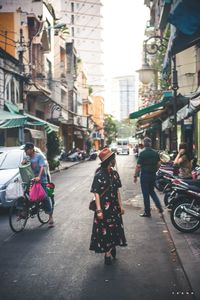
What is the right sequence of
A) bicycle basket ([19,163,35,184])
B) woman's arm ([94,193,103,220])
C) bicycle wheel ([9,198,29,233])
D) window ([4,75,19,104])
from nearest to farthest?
woman's arm ([94,193,103,220]) → bicycle wheel ([9,198,29,233]) → bicycle basket ([19,163,35,184]) → window ([4,75,19,104])

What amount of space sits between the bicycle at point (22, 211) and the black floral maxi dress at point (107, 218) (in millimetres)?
2860

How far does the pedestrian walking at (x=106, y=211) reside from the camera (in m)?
6.34

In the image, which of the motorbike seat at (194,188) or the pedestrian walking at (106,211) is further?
the motorbike seat at (194,188)

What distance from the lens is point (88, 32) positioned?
106 m

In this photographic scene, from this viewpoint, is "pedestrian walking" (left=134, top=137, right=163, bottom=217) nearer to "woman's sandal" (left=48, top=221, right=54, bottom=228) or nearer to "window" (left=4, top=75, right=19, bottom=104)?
"woman's sandal" (left=48, top=221, right=54, bottom=228)

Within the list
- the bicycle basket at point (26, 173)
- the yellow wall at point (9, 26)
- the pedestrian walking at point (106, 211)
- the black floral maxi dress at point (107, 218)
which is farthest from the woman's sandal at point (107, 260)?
the yellow wall at point (9, 26)

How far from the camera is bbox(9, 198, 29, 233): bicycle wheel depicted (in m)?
8.73

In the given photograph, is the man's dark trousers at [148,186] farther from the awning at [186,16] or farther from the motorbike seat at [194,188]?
the awning at [186,16]

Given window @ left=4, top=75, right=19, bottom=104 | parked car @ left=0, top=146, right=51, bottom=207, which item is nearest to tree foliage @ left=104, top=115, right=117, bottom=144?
window @ left=4, top=75, right=19, bottom=104

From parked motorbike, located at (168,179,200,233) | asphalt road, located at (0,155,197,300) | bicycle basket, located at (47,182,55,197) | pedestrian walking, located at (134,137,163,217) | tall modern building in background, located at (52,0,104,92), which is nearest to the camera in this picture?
asphalt road, located at (0,155,197,300)

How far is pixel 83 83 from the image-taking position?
68.9 m

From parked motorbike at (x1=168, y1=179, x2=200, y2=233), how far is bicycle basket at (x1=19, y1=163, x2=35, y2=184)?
3150mm

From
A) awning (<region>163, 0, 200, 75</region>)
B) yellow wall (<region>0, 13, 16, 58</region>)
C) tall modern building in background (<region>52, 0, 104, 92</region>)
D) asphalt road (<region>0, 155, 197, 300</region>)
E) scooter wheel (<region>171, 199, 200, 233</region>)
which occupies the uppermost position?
tall modern building in background (<region>52, 0, 104, 92</region>)

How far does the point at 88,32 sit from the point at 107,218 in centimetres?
10385
